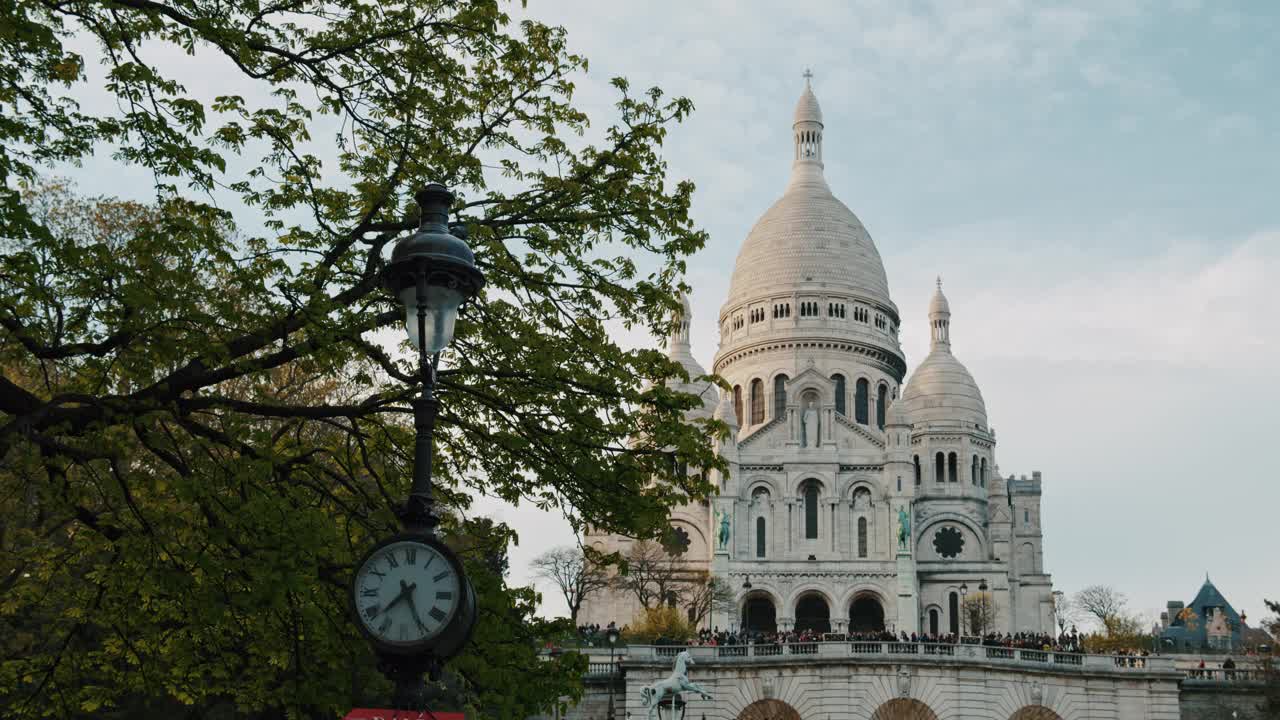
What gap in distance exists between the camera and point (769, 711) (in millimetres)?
55531

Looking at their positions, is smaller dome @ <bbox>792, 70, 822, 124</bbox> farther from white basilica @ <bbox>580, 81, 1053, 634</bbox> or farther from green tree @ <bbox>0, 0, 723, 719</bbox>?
green tree @ <bbox>0, 0, 723, 719</bbox>

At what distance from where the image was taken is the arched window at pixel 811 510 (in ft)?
298

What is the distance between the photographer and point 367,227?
1628 centimetres

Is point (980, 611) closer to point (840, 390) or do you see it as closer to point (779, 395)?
point (840, 390)

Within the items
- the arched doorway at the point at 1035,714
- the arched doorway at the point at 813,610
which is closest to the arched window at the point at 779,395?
the arched doorway at the point at 813,610

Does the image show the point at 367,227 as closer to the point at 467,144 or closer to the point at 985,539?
the point at 467,144

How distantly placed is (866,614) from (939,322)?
2806 cm

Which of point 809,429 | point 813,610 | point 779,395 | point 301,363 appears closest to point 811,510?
point 809,429

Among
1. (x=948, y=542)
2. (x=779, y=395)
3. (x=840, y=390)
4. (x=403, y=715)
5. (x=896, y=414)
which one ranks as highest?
(x=840, y=390)

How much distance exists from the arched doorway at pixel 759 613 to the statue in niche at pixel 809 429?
9856mm

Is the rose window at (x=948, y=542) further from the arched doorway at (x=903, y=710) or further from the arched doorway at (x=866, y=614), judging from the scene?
the arched doorway at (x=903, y=710)

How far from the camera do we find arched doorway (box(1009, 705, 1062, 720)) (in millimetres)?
54375

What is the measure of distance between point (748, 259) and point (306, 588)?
95.5m

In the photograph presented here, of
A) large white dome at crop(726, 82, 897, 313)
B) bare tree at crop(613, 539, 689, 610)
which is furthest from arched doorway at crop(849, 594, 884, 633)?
large white dome at crop(726, 82, 897, 313)
